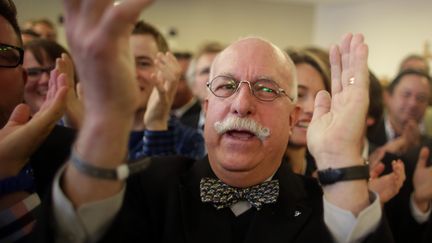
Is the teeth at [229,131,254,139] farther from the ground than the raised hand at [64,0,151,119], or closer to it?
closer to it

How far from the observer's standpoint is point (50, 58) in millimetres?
1669

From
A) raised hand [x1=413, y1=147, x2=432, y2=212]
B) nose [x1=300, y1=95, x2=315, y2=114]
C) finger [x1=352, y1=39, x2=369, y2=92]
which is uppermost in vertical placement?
finger [x1=352, y1=39, x2=369, y2=92]

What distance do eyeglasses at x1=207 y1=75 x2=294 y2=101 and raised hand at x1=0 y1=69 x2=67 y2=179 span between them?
48cm

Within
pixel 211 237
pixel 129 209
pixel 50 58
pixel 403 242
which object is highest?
pixel 50 58

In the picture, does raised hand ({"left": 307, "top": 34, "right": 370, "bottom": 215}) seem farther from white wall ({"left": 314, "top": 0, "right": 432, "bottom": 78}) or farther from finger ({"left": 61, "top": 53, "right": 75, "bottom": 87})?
white wall ({"left": 314, "top": 0, "right": 432, "bottom": 78})

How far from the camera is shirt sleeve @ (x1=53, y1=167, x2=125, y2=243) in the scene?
0.80m

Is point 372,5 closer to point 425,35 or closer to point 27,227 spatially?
point 425,35

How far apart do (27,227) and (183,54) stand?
352cm

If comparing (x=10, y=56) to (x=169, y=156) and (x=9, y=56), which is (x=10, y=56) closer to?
(x=9, y=56)

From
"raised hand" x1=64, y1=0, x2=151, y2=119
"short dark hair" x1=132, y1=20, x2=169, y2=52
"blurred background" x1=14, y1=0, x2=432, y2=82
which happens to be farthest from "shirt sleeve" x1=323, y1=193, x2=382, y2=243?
"blurred background" x1=14, y1=0, x2=432, y2=82

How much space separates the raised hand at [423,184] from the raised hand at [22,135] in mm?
1510

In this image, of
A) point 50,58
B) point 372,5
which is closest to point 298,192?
point 50,58

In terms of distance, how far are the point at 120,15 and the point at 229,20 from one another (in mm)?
7297

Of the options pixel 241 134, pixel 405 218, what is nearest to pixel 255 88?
pixel 241 134
